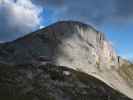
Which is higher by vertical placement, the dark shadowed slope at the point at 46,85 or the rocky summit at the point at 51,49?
the rocky summit at the point at 51,49

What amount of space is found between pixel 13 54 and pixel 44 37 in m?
24.1

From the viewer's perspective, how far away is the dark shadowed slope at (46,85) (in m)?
105

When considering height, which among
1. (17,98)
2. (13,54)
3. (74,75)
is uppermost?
(13,54)

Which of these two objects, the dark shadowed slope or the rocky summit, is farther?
the rocky summit

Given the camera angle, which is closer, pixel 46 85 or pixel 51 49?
pixel 46 85

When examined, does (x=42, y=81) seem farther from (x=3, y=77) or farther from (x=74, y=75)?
(x=74, y=75)

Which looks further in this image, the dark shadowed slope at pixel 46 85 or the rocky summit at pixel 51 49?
the rocky summit at pixel 51 49

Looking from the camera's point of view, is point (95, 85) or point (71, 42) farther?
point (71, 42)

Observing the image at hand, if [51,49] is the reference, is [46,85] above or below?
below

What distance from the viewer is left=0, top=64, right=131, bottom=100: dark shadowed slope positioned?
4128 inches

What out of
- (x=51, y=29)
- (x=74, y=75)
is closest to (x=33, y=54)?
(x=51, y=29)

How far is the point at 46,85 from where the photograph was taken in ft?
381

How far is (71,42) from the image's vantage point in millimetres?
196125

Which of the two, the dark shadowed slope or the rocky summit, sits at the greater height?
the rocky summit
